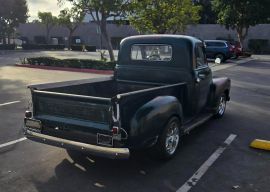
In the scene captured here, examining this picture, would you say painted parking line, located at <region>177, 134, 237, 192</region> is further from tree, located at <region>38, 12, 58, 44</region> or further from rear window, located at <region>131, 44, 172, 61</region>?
tree, located at <region>38, 12, 58, 44</region>

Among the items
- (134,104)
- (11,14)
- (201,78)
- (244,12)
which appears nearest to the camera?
(134,104)

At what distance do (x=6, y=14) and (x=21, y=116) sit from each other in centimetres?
4681

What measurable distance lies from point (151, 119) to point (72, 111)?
1.17 meters

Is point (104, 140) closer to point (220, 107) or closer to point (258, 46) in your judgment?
point (220, 107)

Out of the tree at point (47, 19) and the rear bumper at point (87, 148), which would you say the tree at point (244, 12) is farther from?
the rear bumper at point (87, 148)

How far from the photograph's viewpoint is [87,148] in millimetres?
4754

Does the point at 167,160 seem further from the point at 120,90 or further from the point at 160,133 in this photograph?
the point at 120,90

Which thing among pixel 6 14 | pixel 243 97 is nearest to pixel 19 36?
pixel 6 14

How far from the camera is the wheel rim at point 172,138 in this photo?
5.62m

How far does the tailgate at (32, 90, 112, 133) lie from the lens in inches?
189

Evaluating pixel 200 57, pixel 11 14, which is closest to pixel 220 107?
pixel 200 57

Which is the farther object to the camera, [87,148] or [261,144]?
[261,144]

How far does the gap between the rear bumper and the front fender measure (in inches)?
11.6

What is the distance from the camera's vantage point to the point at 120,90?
7.13 m
